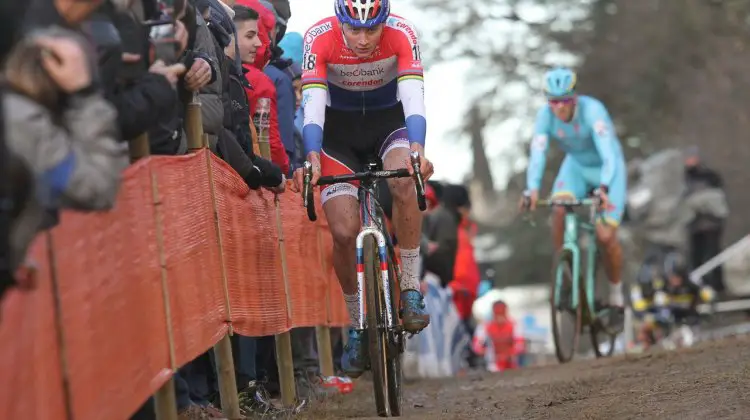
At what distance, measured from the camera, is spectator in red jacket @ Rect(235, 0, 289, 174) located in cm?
1026

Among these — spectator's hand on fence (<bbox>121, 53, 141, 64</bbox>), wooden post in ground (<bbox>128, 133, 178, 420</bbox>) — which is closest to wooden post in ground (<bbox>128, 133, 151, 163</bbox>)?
wooden post in ground (<bbox>128, 133, 178, 420</bbox>)

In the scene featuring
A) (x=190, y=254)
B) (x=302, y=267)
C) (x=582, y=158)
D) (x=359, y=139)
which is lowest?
(x=302, y=267)

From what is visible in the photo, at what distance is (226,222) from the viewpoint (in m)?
8.20

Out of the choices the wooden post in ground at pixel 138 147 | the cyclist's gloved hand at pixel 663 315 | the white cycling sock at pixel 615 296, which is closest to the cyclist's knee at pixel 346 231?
the wooden post in ground at pixel 138 147

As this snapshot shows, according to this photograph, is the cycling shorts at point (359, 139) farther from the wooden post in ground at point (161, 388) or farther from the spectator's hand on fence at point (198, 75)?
the wooden post in ground at point (161, 388)

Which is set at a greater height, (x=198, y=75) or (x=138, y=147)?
(x=198, y=75)

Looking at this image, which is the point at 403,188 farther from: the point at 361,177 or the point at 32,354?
the point at 32,354

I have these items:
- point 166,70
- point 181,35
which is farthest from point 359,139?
point 166,70

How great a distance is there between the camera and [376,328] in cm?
827

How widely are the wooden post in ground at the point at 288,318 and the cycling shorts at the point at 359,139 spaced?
76cm

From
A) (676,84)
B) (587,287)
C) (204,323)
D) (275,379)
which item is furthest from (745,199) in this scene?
(204,323)

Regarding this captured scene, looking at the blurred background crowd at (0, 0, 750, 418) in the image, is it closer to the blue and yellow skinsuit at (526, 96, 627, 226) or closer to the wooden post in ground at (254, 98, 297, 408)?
the wooden post in ground at (254, 98, 297, 408)

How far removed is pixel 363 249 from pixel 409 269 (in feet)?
1.87

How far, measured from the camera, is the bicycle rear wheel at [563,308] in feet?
44.8
